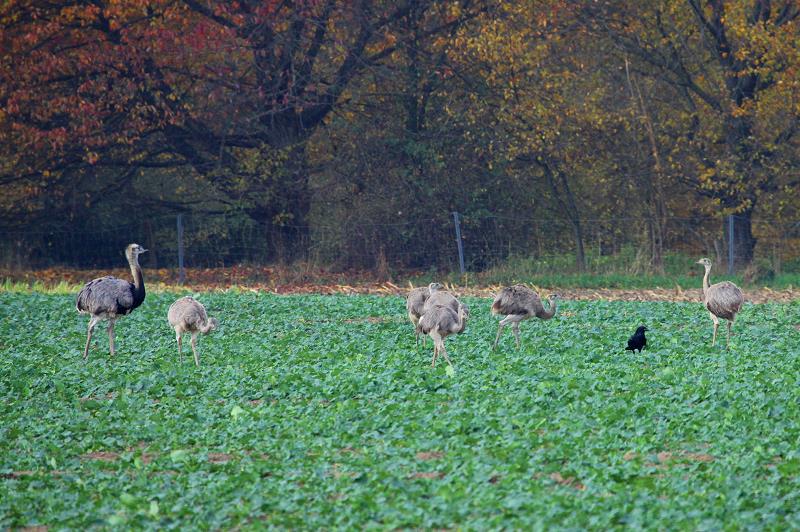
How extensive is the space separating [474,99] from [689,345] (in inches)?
606

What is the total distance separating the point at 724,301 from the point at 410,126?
16.6 m

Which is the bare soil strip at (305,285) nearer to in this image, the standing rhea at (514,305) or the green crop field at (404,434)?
the green crop field at (404,434)

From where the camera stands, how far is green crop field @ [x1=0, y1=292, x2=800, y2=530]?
7.51 metres

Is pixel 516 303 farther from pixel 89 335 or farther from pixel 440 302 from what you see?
pixel 89 335

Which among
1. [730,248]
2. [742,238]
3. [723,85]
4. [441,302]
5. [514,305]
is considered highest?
[723,85]

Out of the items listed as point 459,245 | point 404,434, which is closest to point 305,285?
point 459,245

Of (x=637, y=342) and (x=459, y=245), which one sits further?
(x=459, y=245)

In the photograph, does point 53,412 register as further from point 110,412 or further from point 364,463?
point 364,463

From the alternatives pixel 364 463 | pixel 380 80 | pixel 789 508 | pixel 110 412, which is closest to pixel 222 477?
pixel 364 463

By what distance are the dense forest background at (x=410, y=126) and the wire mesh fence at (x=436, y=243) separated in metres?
0.06

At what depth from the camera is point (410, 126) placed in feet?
101

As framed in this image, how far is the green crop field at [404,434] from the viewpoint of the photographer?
7508mm

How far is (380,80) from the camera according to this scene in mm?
30734

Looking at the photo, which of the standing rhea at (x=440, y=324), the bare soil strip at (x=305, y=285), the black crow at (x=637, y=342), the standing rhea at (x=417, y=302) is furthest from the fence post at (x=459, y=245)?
the standing rhea at (x=440, y=324)
